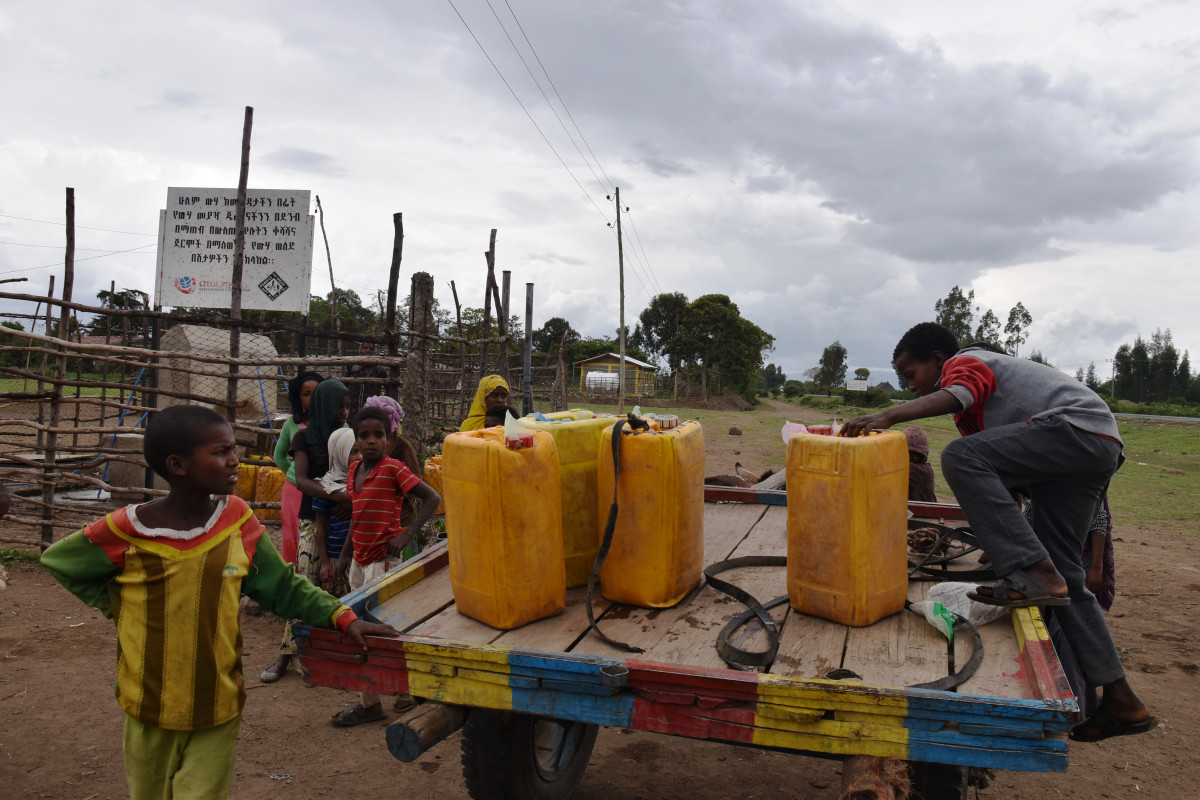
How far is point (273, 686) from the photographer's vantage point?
414 centimetres

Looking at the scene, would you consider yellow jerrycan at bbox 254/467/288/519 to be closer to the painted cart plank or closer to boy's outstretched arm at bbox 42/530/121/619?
the painted cart plank

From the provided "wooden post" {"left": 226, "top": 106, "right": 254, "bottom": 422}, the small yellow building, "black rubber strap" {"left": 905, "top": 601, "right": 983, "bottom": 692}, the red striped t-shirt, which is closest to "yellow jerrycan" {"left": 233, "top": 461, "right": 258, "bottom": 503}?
"wooden post" {"left": 226, "top": 106, "right": 254, "bottom": 422}

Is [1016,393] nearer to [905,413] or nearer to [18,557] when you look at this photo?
[905,413]

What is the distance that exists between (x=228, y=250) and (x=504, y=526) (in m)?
6.56

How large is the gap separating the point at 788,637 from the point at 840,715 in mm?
469

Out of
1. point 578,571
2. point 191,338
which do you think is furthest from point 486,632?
point 191,338

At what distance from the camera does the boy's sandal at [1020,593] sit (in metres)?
2.18

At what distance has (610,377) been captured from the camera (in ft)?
141

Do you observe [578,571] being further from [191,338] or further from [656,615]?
[191,338]

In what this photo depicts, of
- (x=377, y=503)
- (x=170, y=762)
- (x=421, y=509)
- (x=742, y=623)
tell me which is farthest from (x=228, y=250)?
(x=742, y=623)

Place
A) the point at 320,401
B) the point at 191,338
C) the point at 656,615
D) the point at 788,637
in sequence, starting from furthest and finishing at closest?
1. the point at 191,338
2. the point at 320,401
3. the point at 656,615
4. the point at 788,637

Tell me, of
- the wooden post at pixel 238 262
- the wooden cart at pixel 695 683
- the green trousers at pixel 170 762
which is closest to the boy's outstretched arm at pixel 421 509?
the wooden cart at pixel 695 683

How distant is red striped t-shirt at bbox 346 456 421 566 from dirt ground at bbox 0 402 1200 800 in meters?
0.88

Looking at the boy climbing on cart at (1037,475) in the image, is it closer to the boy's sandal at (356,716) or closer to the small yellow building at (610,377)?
the boy's sandal at (356,716)
